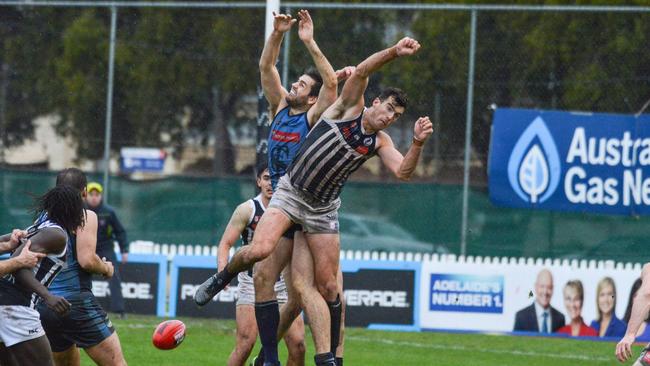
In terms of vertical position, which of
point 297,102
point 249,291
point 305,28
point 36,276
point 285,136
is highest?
point 305,28

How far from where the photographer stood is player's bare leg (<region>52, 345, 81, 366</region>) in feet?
31.7

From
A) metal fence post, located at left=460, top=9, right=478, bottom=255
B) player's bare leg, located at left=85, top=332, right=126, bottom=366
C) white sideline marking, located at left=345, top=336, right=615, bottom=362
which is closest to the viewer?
player's bare leg, located at left=85, top=332, right=126, bottom=366

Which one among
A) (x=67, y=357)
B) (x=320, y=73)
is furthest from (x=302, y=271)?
(x=67, y=357)

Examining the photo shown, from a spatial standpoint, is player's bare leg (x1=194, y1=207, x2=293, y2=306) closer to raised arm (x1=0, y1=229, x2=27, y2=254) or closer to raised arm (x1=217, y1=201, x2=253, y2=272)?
raised arm (x1=217, y1=201, x2=253, y2=272)

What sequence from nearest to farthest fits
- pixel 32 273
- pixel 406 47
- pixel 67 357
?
1. pixel 32 273
2. pixel 406 47
3. pixel 67 357

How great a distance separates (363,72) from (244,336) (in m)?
2.51

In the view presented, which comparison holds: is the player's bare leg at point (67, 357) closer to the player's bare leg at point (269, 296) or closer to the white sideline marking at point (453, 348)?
the player's bare leg at point (269, 296)

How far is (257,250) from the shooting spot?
9602mm

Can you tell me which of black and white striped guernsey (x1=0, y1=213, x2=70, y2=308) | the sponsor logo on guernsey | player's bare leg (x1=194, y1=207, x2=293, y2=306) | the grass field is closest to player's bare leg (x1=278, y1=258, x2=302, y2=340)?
player's bare leg (x1=194, y1=207, x2=293, y2=306)

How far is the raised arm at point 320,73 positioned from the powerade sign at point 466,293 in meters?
7.23

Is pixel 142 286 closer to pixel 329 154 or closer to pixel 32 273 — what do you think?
pixel 329 154

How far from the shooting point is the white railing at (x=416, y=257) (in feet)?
56.0

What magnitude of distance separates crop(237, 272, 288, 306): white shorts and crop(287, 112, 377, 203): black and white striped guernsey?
4.98 ft

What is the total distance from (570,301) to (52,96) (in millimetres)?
8672
